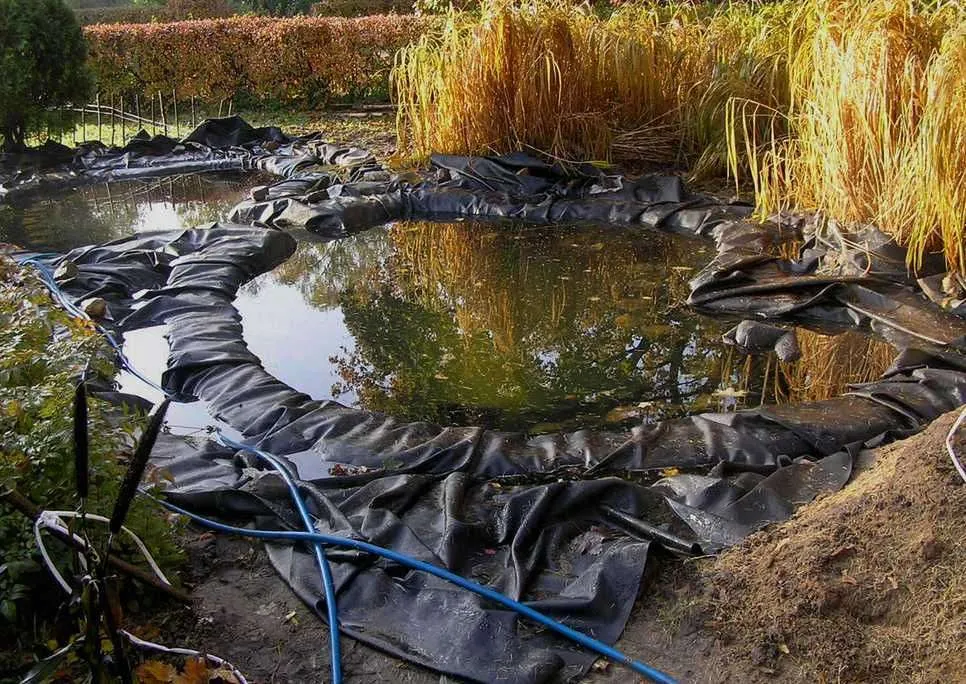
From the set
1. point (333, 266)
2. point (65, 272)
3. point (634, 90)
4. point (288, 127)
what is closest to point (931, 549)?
point (333, 266)

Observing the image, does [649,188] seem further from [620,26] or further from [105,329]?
[105,329]

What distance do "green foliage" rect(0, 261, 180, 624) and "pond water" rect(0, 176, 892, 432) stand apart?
1031 millimetres

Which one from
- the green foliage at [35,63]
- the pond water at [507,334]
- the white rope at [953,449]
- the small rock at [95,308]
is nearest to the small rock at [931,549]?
the white rope at [953,449]

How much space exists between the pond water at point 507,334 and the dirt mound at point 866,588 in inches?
50.3

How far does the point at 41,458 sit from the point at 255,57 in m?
12.2

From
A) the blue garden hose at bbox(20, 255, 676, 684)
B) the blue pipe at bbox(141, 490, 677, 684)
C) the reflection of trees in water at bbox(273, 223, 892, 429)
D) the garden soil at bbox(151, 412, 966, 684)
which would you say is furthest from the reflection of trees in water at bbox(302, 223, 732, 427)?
the garden soil at bbox(151, 412, 966, 684)

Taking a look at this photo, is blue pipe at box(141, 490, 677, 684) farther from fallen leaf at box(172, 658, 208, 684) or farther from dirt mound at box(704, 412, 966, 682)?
fallen leaf at box(172, 658, 208, 684)

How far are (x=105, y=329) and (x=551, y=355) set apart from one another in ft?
7.90

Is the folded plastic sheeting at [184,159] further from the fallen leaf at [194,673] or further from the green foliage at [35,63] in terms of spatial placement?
the fallen leaf at [194,673]

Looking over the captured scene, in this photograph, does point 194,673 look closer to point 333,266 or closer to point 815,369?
point 815,369

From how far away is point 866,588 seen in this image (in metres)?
2.10

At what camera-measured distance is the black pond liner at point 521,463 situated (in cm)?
229

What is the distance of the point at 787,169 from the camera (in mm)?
5406

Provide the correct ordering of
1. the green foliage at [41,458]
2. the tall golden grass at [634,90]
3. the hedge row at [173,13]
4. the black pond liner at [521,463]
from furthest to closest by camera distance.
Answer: the hedge row at [173,13]
the tall golden grass at [634,90]
the black pond liner at [521,463]
the green foliage at [41,458]
